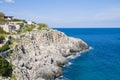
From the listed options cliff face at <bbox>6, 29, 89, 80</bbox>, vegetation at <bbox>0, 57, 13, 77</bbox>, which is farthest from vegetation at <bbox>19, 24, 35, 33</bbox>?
vegetation at <bbox>0, 57, 13, 77</bbox>

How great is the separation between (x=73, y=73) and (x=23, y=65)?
19317mm

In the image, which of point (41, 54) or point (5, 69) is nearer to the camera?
point (5, 69)

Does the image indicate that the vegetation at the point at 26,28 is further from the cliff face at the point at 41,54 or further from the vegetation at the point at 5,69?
the vegetation at the point at 5,69

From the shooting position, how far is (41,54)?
87125 millimetres

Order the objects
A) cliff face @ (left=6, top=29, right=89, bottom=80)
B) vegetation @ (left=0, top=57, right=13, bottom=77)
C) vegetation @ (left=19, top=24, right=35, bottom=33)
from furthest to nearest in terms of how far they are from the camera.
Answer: vegetation @ (left=19, top=24, right=35, bottom=33)
cliff face @ (left=6, top=29, right=89, bottom=80)
vegetation @ (left=0, top=57, right=13, bottom=77)

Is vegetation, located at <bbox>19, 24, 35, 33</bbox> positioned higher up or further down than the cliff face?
higher up

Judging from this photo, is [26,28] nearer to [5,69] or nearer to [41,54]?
[41,54]

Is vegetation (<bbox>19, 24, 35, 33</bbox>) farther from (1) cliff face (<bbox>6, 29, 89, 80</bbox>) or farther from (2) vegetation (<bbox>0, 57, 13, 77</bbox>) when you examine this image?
(2) vegetation (<bbox>0, 57, 13, 77</bbox>)

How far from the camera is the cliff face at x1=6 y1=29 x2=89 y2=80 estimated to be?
6538 cm

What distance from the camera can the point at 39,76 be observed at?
2606 inches

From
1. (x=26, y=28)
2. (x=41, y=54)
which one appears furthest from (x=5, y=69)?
(x=26, y=28)

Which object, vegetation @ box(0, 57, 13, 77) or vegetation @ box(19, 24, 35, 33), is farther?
vegetation @ box(19, 24, 35, 33)

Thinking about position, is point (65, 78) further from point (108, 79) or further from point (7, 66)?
point (7, 66)

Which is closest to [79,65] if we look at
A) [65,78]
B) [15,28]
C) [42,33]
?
[65,78]
